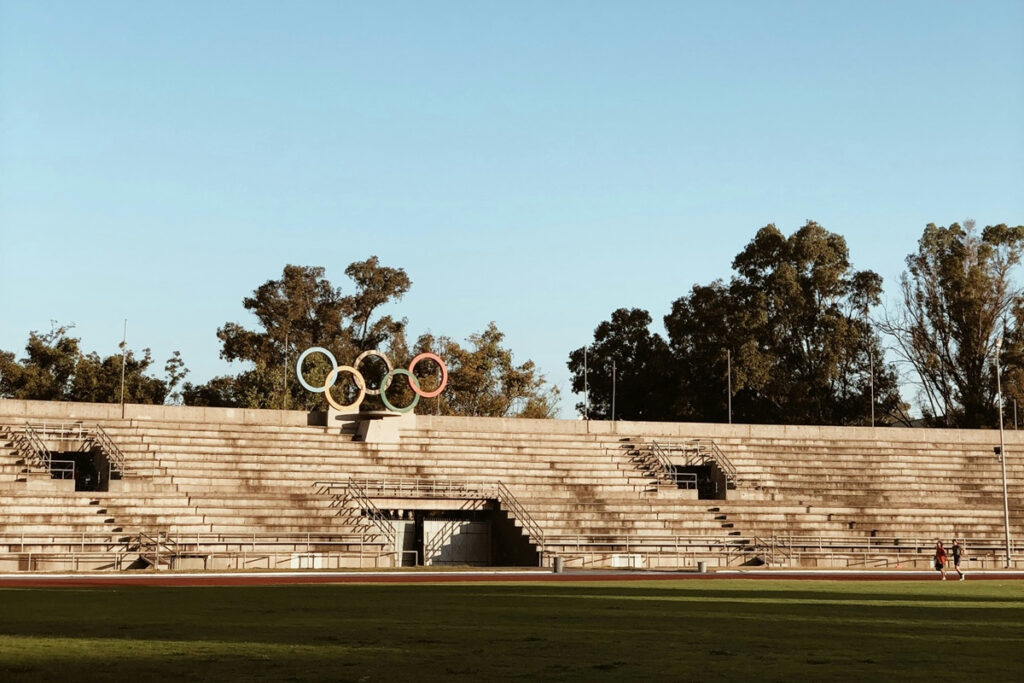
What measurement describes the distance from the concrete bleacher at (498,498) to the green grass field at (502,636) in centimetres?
1370

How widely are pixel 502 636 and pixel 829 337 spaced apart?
6583 cm

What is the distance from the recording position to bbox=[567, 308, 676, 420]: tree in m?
83.8

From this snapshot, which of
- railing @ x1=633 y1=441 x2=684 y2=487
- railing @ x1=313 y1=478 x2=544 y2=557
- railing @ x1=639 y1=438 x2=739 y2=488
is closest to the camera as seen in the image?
railing @ x1=313 y1=478 x2=544 y2=557

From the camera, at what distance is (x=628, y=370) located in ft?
285

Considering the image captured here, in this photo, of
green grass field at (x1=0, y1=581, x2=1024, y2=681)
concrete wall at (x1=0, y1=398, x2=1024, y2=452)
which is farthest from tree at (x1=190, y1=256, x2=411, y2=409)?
green grass field at (x1=0, y1=581, x2=1024, y2=681)

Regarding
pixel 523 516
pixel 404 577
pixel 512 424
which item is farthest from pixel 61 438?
pixel 512 424

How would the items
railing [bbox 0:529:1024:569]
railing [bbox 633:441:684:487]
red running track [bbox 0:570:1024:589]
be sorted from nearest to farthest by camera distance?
red running track [bbox 0:570:1024:589], railing [bbox 0:529:1024:569], railing [bbox 633:441:684:487]

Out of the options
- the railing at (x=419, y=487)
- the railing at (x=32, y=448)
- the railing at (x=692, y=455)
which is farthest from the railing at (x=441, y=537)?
the railing at (x=32, y=448)

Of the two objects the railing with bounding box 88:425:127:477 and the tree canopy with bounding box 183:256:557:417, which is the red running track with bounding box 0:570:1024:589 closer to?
the railing with bounding box 88:425:127:477

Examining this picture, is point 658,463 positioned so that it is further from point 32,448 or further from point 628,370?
point 628,370

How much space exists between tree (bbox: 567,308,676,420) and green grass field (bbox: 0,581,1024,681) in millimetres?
56280

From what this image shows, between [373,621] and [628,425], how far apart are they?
3836cm

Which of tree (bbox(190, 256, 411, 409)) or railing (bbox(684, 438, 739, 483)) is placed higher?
tree (bbox(190, 256, 411, 409))

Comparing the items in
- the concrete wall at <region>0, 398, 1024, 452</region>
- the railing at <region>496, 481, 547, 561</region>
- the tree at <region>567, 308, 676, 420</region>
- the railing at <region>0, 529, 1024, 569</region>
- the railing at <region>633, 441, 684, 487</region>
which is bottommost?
the railing at <region>0, 529, 1024, 569</region>
